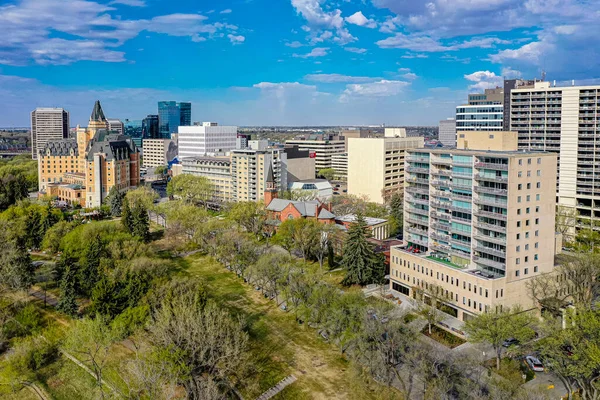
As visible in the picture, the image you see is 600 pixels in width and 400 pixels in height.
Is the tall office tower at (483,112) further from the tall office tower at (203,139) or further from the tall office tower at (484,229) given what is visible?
the tall office tower at (203,139)

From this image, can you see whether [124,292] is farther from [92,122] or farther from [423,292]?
[92,122]

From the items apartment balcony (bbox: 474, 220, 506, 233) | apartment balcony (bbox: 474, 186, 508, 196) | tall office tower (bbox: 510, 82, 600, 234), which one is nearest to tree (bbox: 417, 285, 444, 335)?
apartment balcony (bbox: 474, 220, 506, 233)

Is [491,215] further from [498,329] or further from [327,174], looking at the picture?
[327,174]

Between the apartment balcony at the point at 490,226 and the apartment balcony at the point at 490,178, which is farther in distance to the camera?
the apartment balcony at the point at 490,226

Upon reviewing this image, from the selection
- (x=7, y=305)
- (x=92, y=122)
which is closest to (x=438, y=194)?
(x=7, y=305)

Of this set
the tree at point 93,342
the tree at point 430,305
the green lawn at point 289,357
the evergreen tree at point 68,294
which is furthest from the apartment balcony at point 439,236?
the evergreen tree at point 68,294

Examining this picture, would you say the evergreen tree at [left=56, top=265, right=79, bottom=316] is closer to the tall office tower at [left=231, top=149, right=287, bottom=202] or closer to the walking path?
the walking path
